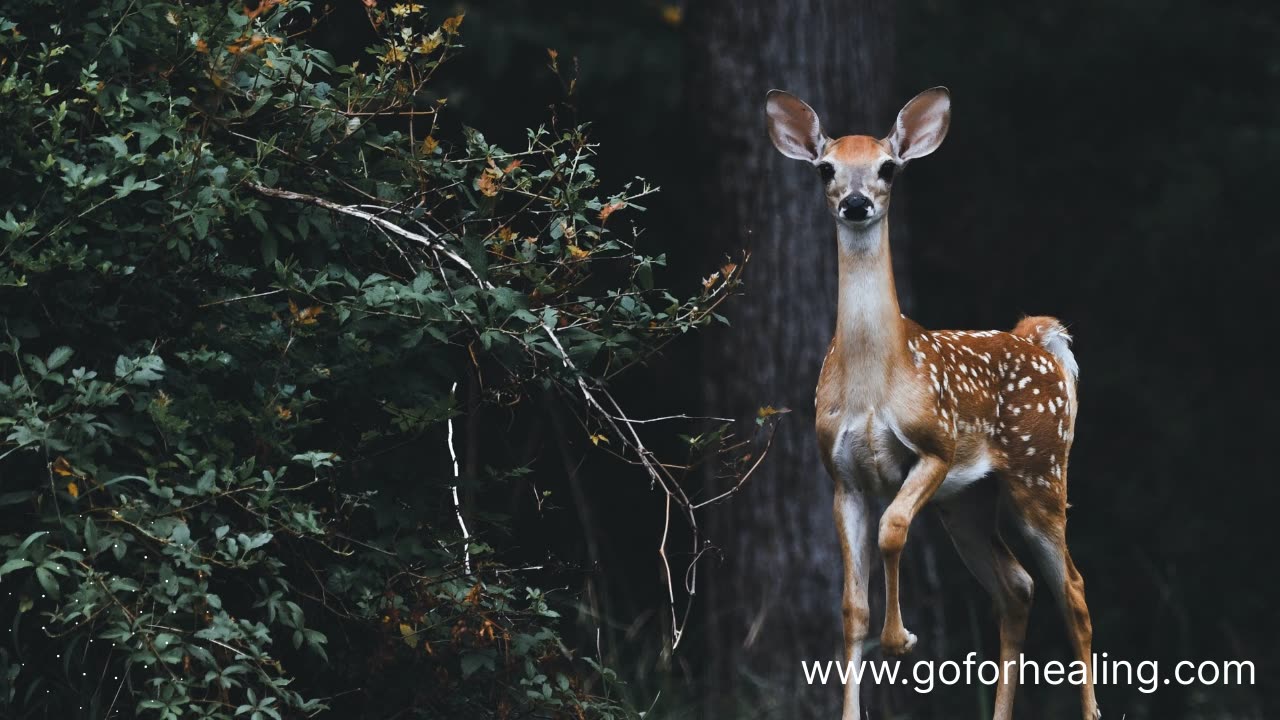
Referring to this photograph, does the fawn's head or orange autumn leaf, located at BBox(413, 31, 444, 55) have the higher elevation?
orange autumn leaf, located at BBox(413, 31, 444, 55)

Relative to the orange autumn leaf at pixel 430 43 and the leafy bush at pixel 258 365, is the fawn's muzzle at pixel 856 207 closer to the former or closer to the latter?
the leafy bush at pixel 258 365

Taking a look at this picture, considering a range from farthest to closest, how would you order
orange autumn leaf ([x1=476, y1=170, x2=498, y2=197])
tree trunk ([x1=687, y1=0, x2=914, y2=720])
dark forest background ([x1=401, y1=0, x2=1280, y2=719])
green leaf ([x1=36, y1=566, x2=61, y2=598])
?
dark forest background ([x1=401, y1=0, x2=1280, y2=719])
tree trunk ([x1=687, y1=0, x2=914, y2=720])
orange autumn leaf ([x1=476, y1=170, x2=498, y2=197])
green leaf ([x1=36, y1=566, x2=61, y2=598])

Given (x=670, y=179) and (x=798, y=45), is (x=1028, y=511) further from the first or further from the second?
(x=670, y=179)

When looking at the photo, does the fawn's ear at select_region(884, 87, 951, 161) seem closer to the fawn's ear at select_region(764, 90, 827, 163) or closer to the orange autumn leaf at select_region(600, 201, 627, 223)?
the fawn's ear at select_region(764, 90, 827, 163)

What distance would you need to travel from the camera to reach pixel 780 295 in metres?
5.83

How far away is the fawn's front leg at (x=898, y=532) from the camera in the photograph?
3.19 metres

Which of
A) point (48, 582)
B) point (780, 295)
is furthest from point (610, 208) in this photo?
point (780, 295)

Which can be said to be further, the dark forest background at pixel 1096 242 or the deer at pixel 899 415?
the dark forest background at pixel 1096 242

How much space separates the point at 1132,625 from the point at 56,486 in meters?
7.02

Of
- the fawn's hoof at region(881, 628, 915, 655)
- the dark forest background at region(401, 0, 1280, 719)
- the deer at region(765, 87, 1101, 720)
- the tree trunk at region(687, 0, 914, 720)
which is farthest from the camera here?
the dark forest background at region(401, 0, 1280, 719)

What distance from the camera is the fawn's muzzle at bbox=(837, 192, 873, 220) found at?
3246 mm

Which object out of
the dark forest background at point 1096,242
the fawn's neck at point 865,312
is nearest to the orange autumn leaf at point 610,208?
the fawn's neck at point 865,312

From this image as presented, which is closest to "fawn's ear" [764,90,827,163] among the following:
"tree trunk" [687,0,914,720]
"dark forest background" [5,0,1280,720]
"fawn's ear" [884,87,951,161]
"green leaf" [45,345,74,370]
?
"fawn's ear" [884,87,951,161]

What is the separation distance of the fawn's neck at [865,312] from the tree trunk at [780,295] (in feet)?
7.80
